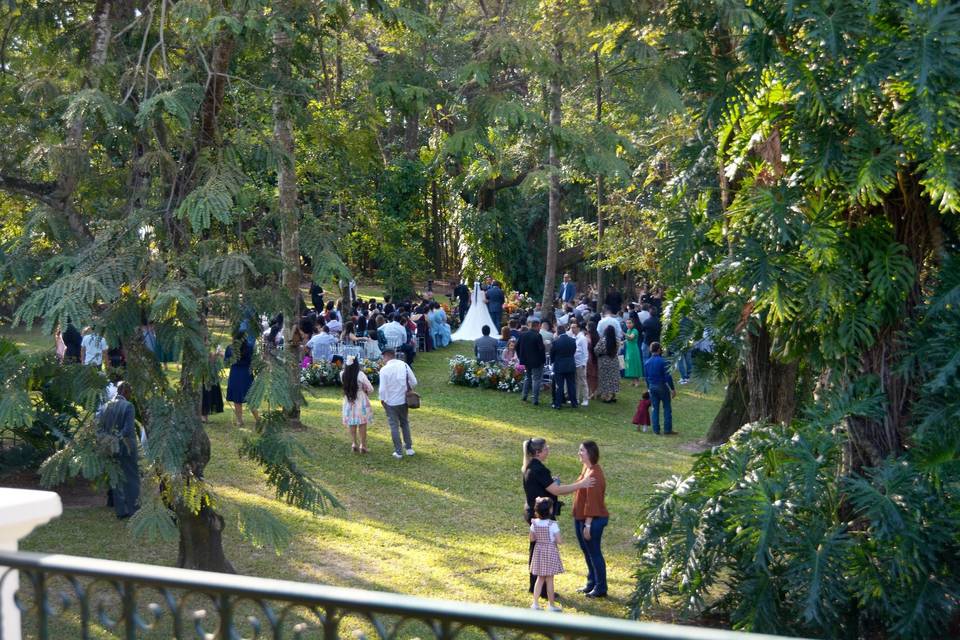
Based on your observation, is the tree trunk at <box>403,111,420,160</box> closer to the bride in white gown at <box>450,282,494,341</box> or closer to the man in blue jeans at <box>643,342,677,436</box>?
the bride in white gown at <box>450,282,494,341</box>

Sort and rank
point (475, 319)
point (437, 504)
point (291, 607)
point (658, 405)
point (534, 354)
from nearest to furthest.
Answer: point (291, 607) → point (437, 504) → point (658, 405) → point (534, 354) → point (475, 319)

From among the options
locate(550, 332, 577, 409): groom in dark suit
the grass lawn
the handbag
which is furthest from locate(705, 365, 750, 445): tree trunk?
the handbag

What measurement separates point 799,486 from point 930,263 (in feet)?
6.94

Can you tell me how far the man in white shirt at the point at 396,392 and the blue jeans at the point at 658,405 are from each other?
477cm

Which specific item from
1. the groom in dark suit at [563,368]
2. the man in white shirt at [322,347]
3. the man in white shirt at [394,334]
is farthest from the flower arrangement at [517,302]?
the groom in dark suit at [563,368]

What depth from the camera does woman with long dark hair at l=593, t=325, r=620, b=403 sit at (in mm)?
21141

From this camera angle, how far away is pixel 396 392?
51.5ft

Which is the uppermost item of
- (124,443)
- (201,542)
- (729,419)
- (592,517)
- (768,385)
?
(768,385)

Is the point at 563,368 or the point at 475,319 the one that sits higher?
the point at 475,319

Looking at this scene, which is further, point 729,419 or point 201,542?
point 729,419

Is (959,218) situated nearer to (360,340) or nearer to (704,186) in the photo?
(704,186)

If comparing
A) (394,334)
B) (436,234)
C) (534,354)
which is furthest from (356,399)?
(436,234)

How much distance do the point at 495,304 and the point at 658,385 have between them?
13.2m

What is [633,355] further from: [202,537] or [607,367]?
[202,537]
